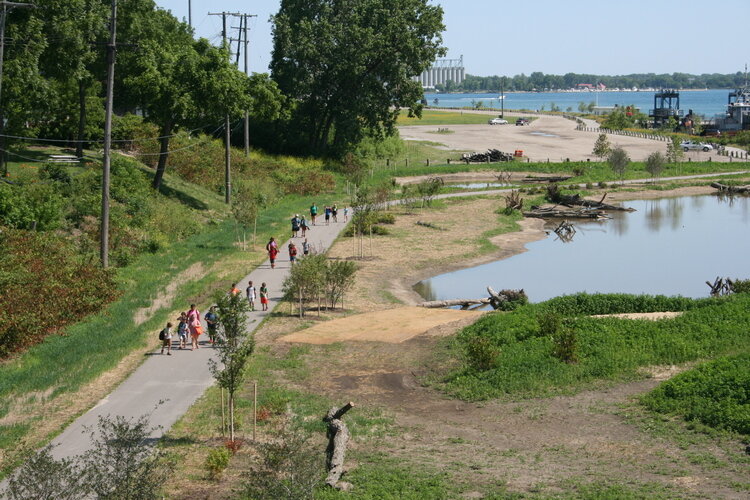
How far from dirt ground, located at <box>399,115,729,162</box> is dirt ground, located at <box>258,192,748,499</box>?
2827 inches

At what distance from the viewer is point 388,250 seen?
4769 cm

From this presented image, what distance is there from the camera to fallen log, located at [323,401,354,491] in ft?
56.9

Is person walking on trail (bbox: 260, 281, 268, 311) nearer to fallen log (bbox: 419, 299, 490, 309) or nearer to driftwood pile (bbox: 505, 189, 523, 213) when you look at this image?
fallen log (bbox: 419, 299, 490, 309)

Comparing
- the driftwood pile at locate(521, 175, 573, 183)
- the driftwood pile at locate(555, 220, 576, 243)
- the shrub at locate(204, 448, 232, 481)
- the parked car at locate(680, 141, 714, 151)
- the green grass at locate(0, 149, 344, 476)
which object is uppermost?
the parked car at locate(680, 141, 714, 151)

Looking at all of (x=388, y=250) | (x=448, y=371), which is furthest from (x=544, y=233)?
(x=448, y=371)

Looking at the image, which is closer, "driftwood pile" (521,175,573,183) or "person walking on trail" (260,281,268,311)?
"person walking on trail" (260,281,268,311)

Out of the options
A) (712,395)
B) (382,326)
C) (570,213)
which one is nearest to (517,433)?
(712,395)

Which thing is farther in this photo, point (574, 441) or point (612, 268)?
point (612, 268)

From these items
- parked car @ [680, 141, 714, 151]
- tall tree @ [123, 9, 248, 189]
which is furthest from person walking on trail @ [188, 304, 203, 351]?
parked car @ [680, 141, 714, 151]

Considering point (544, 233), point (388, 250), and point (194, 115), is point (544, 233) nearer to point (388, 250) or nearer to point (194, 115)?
point (388, 250)

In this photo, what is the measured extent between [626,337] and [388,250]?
2185 cm

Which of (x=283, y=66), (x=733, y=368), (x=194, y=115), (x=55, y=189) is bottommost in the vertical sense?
(x=733, y=368)

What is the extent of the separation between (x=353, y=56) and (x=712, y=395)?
57.5 metres

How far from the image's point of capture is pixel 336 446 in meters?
19.0
